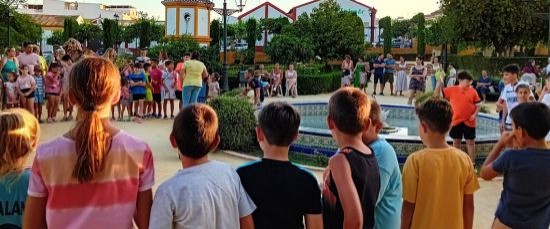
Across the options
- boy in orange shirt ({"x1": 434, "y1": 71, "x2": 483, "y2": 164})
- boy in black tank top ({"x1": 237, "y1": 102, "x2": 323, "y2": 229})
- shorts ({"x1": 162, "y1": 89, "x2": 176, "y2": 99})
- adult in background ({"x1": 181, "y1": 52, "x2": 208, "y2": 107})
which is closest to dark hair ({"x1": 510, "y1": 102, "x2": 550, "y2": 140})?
boy in black tank top ({"x1": 237, "y1": 102, "x2": 323, "y2": 229})

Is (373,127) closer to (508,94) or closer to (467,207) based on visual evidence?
(467,207)

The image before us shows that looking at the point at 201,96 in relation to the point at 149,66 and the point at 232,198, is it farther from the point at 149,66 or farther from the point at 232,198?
the point at 232,198

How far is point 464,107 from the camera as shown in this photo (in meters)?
9.20

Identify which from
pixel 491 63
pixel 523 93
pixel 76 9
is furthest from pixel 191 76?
pixel 76 9

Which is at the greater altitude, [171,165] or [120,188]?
[120,188]

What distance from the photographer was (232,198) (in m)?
2.96

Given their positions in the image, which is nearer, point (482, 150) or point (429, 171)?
point (429, 171)

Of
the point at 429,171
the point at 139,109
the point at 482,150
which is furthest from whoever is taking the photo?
the point at 139,109

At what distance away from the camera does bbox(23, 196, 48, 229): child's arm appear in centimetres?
277

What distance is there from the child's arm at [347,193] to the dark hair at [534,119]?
1306 millimetres

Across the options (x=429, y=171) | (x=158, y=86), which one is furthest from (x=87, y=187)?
(x=158, y=86)

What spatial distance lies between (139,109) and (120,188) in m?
11.9

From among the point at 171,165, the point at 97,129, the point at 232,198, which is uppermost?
the point at 97,129

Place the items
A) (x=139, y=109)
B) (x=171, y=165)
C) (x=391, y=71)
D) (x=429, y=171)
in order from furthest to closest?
(x=391, y=71) < (x=139, y=109) < (x=171, y=165) < (x=429, y=171)
